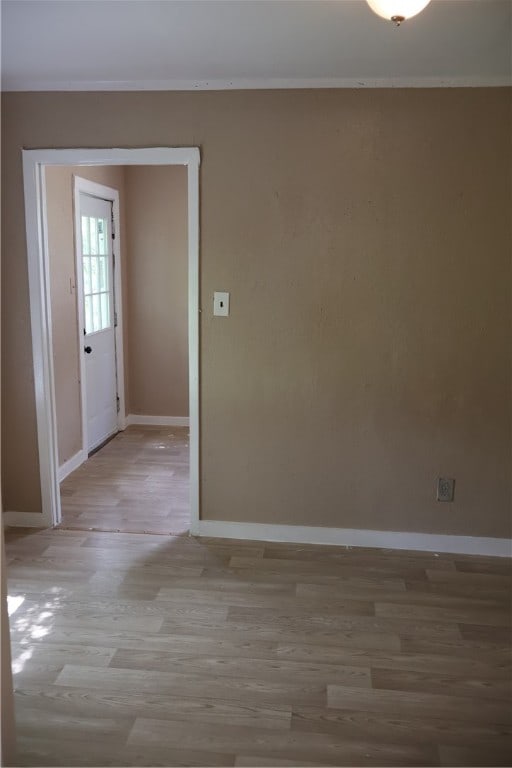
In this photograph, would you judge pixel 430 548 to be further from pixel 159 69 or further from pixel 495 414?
pixel 159 69

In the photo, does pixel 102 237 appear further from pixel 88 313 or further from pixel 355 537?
pixel 355 537

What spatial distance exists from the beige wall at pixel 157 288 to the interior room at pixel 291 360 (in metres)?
1.94

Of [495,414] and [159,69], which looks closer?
[159,69]

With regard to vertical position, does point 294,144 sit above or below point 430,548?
above

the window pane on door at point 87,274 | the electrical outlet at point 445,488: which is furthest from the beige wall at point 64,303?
the electrical outlet at point 445,488

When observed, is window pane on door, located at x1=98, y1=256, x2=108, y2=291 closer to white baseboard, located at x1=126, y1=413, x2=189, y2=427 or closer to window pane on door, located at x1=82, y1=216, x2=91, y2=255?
window pane on door, located at x1=82, y1=216, x2=91, y2=255

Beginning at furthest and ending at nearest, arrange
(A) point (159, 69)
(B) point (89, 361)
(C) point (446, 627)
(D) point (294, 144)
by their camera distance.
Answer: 1. (B) point (89, 361)
2. (D) point (294, 144)
3. (A) point (159, 69)
4. (C) point (446, 627)

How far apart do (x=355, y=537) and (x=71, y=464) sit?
2.24 m

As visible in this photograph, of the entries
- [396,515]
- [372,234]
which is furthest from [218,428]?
[372,234]

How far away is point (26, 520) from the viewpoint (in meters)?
3.73

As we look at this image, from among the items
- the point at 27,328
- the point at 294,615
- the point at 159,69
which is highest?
the point at 159,69

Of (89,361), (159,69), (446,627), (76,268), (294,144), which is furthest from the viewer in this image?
(89,361)

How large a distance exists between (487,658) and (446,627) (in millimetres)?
237

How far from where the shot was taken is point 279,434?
11.5ft
